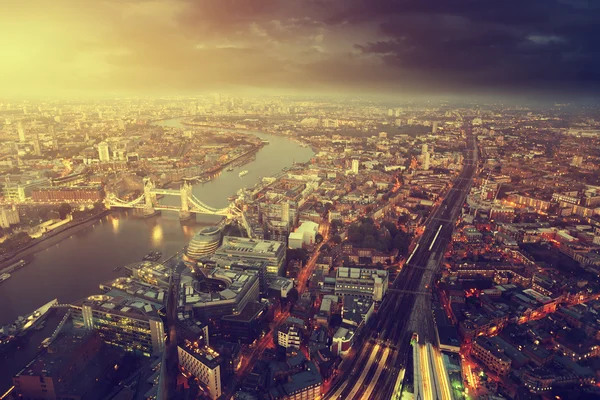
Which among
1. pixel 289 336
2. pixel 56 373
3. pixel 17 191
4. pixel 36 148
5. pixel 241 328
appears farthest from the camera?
pixel 36 148

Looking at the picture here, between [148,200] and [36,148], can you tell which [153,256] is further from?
[36,148]

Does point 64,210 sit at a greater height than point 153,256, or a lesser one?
greater

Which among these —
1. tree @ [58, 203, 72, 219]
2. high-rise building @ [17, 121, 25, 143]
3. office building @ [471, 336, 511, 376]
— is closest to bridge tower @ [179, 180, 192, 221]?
tree @ [58, 203, 72, 219]

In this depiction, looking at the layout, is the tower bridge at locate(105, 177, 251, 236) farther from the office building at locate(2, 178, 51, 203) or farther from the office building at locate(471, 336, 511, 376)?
the office building at locate(471, 336, 511, 376)

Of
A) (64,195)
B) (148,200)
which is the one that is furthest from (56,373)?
(64,195)

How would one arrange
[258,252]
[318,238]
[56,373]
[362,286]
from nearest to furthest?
[56,373]
[362,286]
[258,252]
[318,238]

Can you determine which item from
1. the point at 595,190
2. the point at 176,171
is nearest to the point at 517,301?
the point at 595,190

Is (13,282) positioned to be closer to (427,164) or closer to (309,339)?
(309,339)
